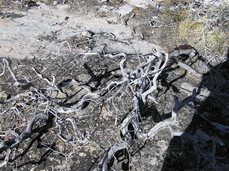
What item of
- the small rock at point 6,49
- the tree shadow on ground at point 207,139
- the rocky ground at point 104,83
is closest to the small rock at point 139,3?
the rocky ground at point 104,83

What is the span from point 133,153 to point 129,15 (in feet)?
14.4

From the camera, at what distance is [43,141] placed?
136 inches

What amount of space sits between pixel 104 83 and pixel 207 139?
6.53 feet

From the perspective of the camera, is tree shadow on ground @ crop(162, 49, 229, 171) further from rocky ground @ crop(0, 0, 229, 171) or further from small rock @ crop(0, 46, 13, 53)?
small rock @ crop(0, 46, 13, 53)

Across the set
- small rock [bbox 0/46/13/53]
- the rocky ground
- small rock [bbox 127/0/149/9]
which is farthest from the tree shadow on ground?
small rock [bbox 0/46/13/53]

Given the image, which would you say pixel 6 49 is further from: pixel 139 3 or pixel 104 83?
pixel 139 3

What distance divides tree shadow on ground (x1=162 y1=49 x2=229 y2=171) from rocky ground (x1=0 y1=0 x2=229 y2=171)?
0.05 ft

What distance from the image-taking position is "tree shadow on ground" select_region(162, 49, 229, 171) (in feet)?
10.7

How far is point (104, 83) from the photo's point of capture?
448cm

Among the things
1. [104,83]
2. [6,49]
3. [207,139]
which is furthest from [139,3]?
[207,139]

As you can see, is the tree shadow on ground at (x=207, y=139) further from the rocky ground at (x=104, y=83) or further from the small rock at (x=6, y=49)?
the small rock at (x=6, y=49)

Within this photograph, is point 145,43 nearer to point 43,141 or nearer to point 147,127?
point 147,127

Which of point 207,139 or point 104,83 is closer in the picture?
point 207,139

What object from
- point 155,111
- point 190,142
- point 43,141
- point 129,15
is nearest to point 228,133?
point 190,142
